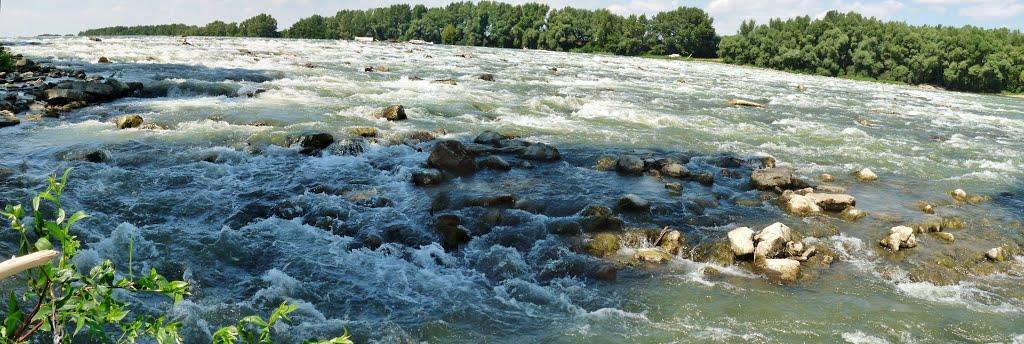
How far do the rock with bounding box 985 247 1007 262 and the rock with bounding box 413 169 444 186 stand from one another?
32.9 ft

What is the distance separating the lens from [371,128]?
17.6 m

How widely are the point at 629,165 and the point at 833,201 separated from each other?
14.8 ft

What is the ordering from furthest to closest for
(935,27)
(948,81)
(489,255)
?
(935,27), (948,81), (489,255)

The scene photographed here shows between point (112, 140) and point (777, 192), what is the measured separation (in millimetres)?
16015

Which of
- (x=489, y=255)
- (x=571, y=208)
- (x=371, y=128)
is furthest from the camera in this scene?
(x=371, y=128)

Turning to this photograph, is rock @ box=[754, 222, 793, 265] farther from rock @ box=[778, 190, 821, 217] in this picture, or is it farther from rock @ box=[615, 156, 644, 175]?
rock @ box=[615, 156, 644, 175]

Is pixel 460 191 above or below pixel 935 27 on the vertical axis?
below

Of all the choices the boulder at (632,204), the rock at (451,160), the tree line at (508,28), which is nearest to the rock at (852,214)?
the boulder at (632,204)

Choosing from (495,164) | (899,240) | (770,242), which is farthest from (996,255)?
(495,164)

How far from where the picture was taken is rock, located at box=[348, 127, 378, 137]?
56.6ft

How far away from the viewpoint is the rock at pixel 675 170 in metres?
14.7

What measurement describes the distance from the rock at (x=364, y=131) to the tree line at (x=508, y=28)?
100787mm

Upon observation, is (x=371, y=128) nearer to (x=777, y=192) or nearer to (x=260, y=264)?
(x=260, y=264)

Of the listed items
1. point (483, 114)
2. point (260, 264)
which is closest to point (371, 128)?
point (483, 114)
